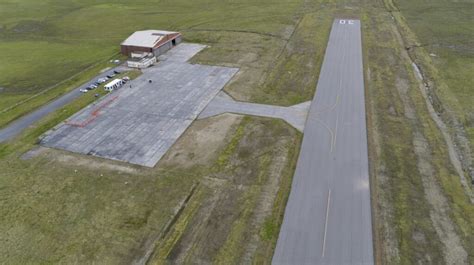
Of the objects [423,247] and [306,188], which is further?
[306,188]

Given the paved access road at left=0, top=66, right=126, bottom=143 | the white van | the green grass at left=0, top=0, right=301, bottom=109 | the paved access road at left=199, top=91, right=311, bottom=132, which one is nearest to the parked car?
the paved access road at left=0, top=66, right=126, bottom=143

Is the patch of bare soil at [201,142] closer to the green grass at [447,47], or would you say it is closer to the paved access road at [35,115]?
the paved access road at [35,115]

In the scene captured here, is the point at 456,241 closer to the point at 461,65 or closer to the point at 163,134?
the point at 163,134

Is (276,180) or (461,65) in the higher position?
(461,65)

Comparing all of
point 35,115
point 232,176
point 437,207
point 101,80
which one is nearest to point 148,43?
point 101,80

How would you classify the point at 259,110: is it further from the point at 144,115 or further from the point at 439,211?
the point at 439,211

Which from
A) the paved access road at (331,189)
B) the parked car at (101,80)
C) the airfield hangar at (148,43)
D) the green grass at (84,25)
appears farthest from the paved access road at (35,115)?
the paved access road at (331,189)

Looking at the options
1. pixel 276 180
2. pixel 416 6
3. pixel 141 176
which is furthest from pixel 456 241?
pixel 416 6
